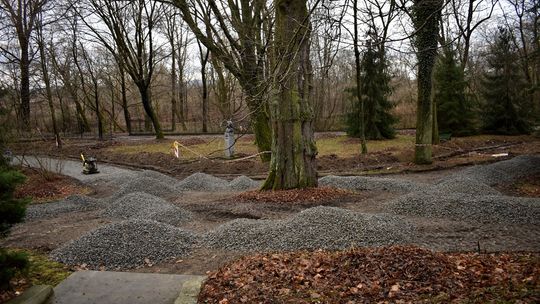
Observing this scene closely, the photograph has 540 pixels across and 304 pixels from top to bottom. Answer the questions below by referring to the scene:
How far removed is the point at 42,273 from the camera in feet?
16.4

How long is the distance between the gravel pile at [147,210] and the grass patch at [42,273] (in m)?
2.00

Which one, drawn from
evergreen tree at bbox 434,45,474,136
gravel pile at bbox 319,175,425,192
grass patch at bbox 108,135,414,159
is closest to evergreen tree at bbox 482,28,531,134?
evergreen tree at bbox 434,45,474,136

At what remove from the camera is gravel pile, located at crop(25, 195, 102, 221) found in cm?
900

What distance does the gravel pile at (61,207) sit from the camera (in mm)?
9000

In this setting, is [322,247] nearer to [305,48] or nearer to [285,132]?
[285,132]

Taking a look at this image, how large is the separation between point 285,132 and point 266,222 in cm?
314

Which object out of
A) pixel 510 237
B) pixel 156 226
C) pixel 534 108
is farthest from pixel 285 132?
pixel 534 108

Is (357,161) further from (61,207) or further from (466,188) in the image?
(61,207)

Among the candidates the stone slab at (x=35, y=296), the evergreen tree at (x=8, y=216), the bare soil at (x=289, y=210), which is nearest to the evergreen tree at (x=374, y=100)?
the bare soil at (x=289, y=210)

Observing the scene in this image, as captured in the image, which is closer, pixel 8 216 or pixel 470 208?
pixel 8 216

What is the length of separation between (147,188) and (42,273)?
625cm

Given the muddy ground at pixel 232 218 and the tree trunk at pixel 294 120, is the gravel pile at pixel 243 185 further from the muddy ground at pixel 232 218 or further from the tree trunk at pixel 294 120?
the tree trunk at pixel 294 120


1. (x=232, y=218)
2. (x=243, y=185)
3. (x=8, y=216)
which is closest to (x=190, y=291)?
(x=8, y=216)

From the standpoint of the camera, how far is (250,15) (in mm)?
17031
